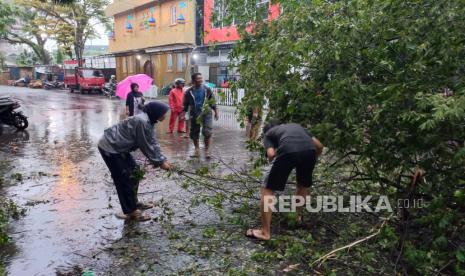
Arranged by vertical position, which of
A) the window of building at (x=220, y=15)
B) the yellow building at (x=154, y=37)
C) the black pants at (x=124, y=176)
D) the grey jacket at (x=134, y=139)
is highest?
the yellow building at (x=154, y=37)

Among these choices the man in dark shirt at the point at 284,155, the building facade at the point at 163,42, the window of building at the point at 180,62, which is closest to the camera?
the man in dark shirt at the point at 284,155

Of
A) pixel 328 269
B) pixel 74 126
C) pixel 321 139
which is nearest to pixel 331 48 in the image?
pixel 321 139

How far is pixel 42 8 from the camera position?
3838 cm

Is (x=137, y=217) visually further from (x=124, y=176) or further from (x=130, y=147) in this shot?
(x=130, y=147)

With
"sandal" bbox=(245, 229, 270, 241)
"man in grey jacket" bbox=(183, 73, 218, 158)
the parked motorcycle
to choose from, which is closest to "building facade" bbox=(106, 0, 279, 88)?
the parked motorcycle

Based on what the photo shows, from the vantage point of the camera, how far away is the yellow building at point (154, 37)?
2639 centimetres

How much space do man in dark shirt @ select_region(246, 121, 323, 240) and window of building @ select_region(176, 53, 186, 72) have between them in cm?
2379

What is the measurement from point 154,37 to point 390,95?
28.3 m

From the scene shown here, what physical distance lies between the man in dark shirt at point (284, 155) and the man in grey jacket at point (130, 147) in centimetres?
124

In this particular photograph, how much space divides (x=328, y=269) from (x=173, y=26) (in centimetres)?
2578

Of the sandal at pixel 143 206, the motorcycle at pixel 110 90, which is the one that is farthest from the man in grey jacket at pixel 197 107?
the motorcycle at pixel 110 90

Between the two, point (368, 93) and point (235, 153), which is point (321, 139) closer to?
point (368, 93)

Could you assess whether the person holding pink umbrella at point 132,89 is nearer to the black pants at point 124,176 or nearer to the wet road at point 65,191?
the wet road at point 65,191

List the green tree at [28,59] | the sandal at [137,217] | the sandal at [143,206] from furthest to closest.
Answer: the green tree at [28,59]
the sandal at [143,206]
the sandal at [137,217]
